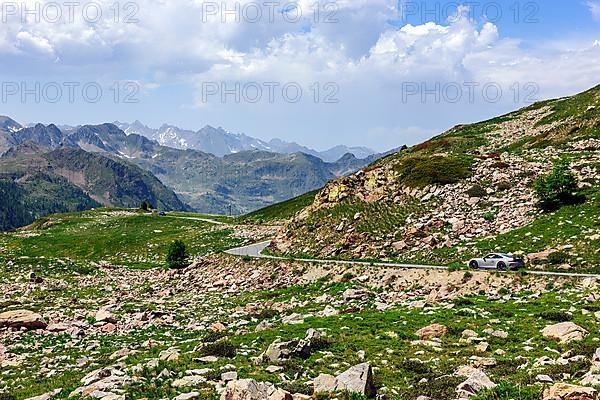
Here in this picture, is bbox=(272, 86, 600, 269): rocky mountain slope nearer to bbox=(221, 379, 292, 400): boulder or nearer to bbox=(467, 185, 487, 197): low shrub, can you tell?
bbox=(467, 185, 487, 197): low shrub

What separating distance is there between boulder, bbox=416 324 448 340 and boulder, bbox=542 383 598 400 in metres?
9.59

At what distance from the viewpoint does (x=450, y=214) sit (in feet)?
165

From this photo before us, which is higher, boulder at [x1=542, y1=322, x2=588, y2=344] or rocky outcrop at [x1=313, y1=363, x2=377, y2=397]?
rocky outcrop at [x1=313, y1=363, x2=377, y2=397]

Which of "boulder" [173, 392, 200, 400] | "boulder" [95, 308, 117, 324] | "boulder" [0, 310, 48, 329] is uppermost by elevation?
"boulder" [173, 392, 200, 400]

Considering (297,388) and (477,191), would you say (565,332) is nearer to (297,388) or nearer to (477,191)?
(297,388)

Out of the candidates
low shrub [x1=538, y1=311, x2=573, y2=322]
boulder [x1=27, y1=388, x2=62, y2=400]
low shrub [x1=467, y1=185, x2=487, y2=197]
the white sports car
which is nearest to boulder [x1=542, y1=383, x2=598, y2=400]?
low shrub [x1=538, y1=311, x2=573, y2=322]

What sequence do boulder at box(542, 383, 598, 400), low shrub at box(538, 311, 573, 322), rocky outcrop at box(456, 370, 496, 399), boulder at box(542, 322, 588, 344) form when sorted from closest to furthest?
boulder at box(542, 383, 598, 400), rocky outcrop at box(456, 370, 496, 399), boulder at box(542, 322, 588, 344), low shrub at box(538, 311, 573, 322)

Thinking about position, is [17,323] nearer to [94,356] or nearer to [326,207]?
[94,356]

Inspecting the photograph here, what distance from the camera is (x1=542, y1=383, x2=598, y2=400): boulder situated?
10.9m

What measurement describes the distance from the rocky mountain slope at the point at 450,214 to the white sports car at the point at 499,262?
2.35 metres

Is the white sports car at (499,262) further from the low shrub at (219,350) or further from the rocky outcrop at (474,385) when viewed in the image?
the rocky outcrop at (474,385)

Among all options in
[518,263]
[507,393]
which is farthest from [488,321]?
[518,263]

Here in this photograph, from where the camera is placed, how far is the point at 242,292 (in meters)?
42.6

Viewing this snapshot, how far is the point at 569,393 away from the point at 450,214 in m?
40.5
